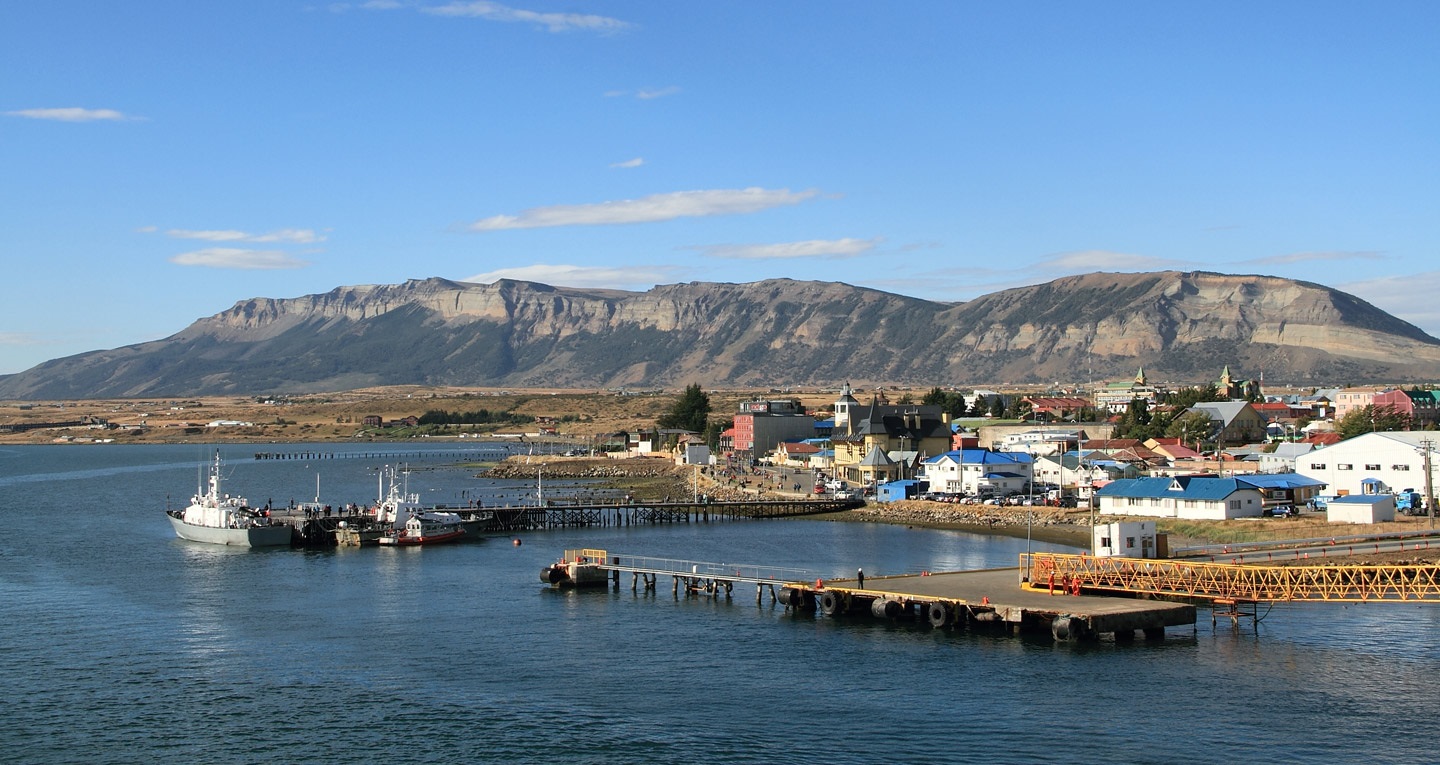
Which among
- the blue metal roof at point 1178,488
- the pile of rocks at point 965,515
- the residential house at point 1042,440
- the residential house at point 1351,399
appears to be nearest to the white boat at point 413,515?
the pile of rocks at point 965,515

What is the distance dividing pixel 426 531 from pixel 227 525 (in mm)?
10463

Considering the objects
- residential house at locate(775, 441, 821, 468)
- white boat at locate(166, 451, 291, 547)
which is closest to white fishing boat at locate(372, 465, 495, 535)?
white boat at locate(166, 451, 291, 547)

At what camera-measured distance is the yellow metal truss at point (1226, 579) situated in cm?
4006

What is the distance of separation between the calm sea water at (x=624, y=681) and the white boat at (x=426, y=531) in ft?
36.9

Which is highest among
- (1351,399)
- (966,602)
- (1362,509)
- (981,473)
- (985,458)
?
(1351,399)

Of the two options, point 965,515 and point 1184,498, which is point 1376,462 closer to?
point 1184,498

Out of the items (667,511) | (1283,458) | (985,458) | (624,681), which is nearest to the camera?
(624,681)

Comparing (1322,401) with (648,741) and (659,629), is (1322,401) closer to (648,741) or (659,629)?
(659,629)

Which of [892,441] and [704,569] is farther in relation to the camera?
[892,441]

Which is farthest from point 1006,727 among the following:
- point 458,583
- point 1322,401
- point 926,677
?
point 1322,401

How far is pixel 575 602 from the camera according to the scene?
50844mm

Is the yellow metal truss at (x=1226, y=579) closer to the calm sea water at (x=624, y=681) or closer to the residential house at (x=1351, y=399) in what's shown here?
the calm sea water at (x=624, y=681)

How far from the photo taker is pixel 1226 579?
142ft

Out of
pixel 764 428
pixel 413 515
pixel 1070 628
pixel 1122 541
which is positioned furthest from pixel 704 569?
pixel 764 428
